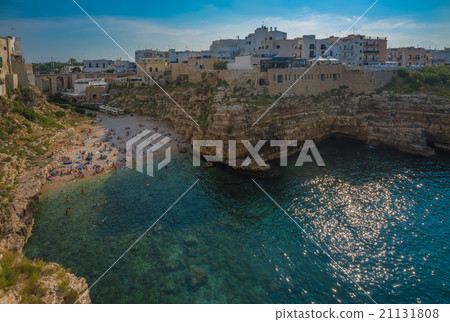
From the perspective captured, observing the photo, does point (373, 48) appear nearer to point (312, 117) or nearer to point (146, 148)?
point (312, 117)

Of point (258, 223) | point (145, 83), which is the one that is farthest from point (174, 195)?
point (145, 83)

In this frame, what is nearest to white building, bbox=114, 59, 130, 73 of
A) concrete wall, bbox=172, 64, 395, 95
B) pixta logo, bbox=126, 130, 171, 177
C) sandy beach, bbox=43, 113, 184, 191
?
sandy beach, bbox=43, 113, 184, 191

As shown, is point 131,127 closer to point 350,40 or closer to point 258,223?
point 258,223

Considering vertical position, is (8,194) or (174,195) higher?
(8,194)

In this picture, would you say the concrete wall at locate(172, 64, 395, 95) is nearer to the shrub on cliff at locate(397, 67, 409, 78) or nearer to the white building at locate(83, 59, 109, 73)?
the shrub on cliff at locate(397, 67, 409, 78)

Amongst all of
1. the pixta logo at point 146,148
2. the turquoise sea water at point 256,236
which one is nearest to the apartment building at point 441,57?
the turquoise sea water at point 256,236

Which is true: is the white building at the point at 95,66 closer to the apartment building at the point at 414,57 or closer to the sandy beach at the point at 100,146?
the sandy beach at the point at 100,146
